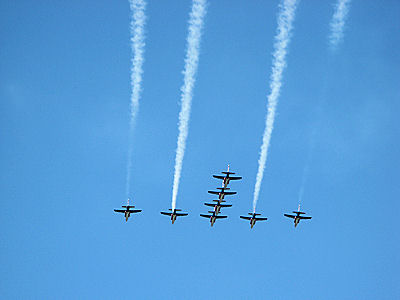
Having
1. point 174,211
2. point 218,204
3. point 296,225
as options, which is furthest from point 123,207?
point 296,225

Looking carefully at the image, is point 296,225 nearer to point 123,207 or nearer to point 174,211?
point 174,211

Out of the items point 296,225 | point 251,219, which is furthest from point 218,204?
A: point 296,225

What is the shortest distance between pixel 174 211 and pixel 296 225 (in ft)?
42.9

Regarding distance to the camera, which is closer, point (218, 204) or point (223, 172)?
point (223, 172)

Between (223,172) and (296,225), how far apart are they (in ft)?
35.7

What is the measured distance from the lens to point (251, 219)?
61250mm

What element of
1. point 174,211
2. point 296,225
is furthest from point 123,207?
point 296,225

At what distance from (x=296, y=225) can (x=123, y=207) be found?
60.6 feet

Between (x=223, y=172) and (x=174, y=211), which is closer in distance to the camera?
(x=223, y=172)

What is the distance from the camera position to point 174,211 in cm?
6094

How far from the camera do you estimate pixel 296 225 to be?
200ft

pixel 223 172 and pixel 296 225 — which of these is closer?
pixel 223 172

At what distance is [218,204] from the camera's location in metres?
60.9

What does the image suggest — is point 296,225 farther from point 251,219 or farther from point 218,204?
point 218,204
